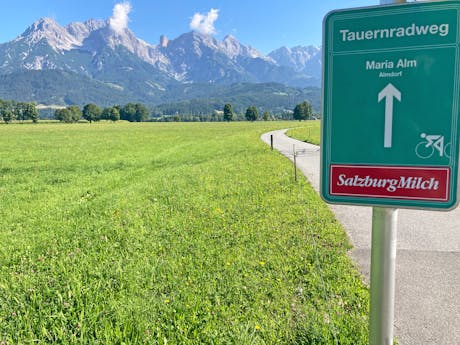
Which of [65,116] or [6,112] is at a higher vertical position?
[6,112]

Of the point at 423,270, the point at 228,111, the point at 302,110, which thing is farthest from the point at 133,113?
the point at 423,270

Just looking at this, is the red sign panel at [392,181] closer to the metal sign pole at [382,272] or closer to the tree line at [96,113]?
the metal sign pole at [382,272]

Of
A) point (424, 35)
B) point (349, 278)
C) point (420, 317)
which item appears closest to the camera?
point (424, 35)

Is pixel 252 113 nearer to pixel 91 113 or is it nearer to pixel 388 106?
pixel 91 113

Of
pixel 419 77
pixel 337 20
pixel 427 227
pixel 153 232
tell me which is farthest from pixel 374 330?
pixel 427 227

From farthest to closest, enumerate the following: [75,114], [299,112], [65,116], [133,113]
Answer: [133,113]
[75,114]
[65,116]
[299,112]

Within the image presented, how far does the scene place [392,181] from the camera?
5.08 ft

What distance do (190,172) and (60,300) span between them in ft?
32.3

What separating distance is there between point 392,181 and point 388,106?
0.36 metres

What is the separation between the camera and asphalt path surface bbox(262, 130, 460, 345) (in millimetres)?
3270

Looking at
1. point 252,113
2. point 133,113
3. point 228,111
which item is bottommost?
point 252,113

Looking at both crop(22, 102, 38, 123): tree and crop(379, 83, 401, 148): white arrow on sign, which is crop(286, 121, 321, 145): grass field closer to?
crop(379, 83, 401, 148): white arrow on sign

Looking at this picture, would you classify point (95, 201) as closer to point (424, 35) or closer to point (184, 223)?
point (184, 223)

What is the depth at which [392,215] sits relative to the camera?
5.23 feet
